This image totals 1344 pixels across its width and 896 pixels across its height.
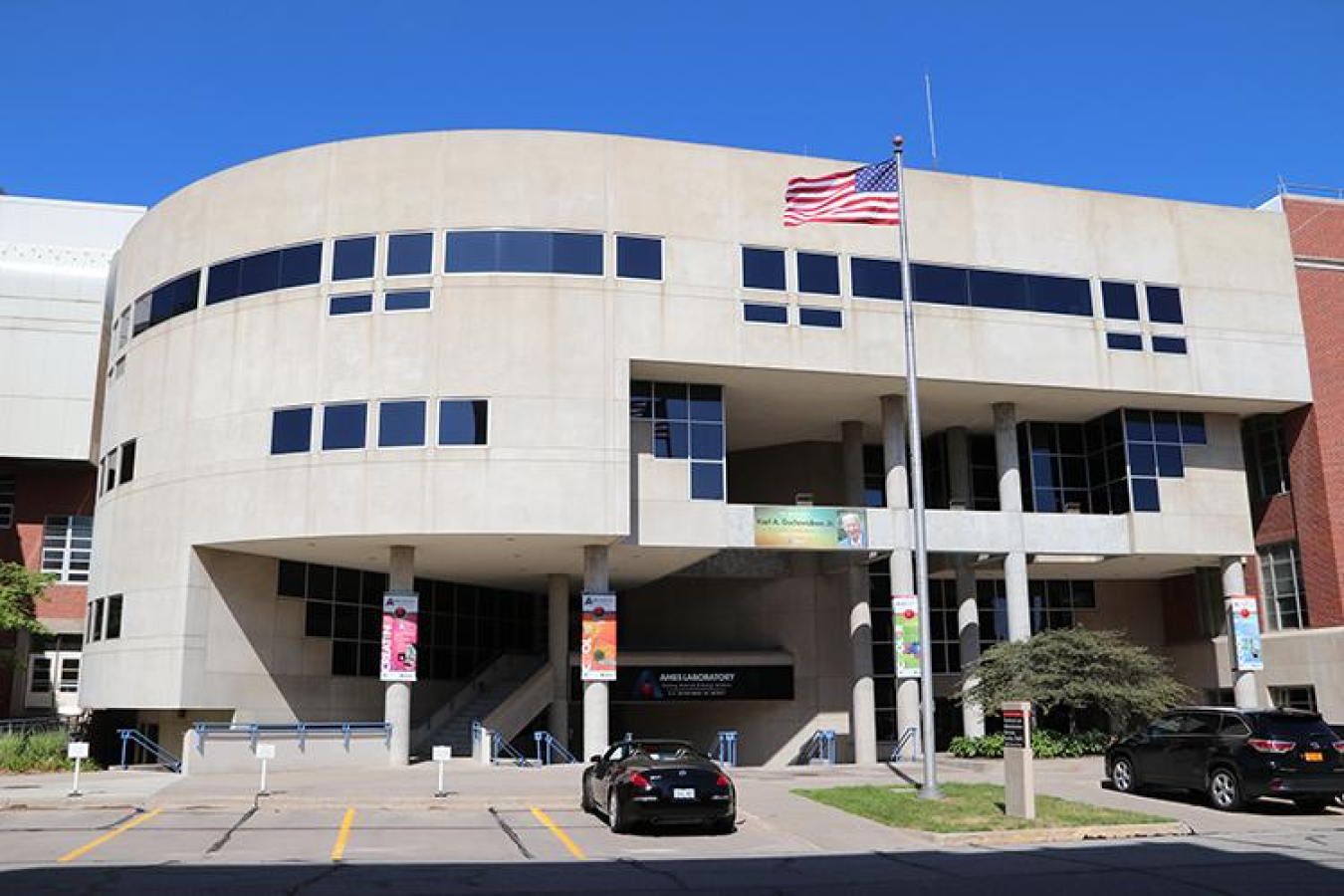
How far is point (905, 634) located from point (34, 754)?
2505cm

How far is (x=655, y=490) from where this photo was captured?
3359 cm

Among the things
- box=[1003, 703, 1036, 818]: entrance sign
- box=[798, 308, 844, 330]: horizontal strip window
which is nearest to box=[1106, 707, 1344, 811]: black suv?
box=[1003, 703, 1036, 818]: entrance sign

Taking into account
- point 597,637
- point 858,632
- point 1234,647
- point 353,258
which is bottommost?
point 1234,647

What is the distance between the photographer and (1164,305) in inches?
1491

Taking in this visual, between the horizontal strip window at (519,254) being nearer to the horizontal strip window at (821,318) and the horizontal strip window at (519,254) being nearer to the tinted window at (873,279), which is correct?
the horizontal strip window at (821,318)

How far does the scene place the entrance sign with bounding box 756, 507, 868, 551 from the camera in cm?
3444

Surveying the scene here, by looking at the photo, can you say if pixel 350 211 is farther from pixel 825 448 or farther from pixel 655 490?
pixel 825 448

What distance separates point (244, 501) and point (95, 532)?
9.35m

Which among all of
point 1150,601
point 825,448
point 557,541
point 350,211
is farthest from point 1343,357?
→ point 350,211

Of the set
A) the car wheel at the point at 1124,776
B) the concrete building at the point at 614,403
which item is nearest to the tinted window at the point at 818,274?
the concrete building at the point at 614,403

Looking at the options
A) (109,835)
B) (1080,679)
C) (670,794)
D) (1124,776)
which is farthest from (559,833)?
(1080,679)

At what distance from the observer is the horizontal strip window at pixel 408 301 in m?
32.4

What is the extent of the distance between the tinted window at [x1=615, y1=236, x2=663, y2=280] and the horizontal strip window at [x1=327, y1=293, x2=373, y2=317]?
7.06m

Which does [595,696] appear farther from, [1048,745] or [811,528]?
[1048,745]
